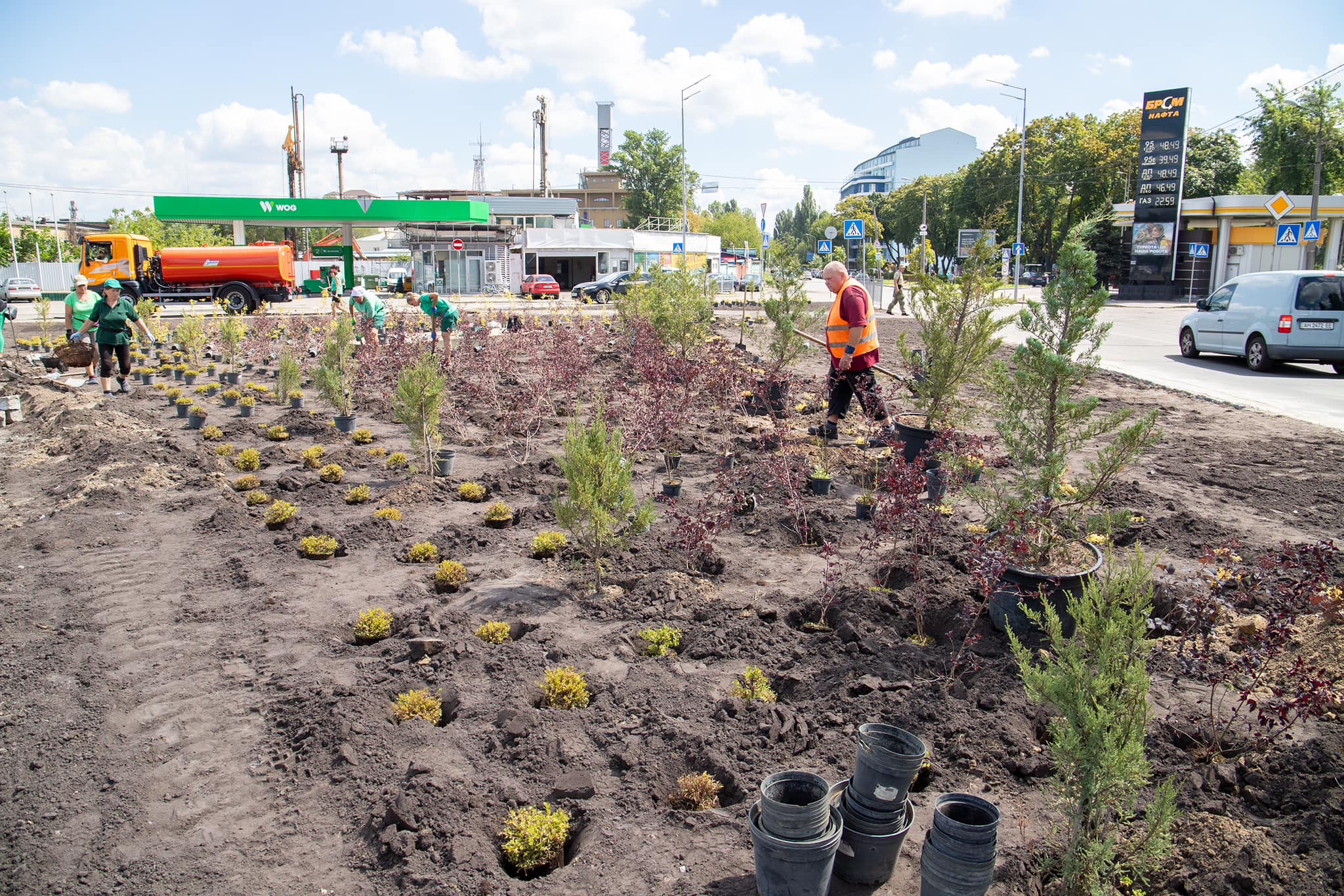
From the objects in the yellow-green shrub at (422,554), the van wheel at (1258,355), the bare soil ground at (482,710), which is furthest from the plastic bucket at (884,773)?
the van wheel at (1258,355)

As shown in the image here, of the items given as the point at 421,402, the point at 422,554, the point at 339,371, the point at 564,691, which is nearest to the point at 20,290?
the point at 339,371

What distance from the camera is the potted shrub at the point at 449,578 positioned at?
17.3 feet

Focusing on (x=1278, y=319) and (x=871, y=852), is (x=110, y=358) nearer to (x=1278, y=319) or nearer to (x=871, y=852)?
(x=871, y=852)

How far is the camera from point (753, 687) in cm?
386

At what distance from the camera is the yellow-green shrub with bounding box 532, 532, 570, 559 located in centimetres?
579

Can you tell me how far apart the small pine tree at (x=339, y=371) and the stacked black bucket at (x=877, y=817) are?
8722 millimetres

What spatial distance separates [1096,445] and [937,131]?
5688 inches

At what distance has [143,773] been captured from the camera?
342cm

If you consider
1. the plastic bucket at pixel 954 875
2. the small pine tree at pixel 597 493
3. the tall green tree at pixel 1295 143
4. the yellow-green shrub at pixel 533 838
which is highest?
the tall green tree at pixel 1295 143

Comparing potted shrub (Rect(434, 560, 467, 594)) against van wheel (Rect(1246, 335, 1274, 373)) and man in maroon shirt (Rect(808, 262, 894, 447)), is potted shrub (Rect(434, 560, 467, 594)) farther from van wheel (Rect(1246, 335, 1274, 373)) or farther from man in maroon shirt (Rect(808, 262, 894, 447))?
van wheel (Rect(1246, 335, 1274, 373))

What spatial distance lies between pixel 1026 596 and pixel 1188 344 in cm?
1581

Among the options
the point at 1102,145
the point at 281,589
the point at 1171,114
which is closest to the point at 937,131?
the point at 1102,145

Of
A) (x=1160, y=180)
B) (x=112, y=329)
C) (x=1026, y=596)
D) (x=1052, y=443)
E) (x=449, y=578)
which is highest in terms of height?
(x=1160, y=180)

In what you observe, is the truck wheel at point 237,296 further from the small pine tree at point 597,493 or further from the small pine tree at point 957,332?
the small pine tree at point 597,493
